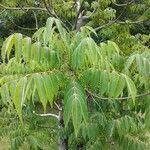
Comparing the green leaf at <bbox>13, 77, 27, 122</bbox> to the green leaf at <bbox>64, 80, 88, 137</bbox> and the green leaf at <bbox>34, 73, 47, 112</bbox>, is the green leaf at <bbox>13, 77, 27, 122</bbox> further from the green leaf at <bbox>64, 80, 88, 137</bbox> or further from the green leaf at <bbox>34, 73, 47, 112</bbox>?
the green leaf at <bbox>64, 80, 88, 137</bbox>

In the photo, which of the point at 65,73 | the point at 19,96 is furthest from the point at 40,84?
the point at 65,73

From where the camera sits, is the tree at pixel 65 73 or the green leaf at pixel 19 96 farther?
the tree at pixel 65 73

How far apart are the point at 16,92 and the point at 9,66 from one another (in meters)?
1.67

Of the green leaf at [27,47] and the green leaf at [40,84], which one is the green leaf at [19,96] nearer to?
the green leaf at [40,84]

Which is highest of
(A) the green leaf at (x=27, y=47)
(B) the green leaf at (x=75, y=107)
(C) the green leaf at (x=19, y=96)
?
(A) the green leaf at (x=27, y=47)

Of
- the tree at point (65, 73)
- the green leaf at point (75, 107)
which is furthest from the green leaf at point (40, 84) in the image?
the green leaf at point (75, 107)

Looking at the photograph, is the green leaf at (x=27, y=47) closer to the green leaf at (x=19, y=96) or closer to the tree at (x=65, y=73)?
the tree at (x=65, y=73)

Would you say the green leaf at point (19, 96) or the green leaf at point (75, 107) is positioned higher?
the green leaf at point (19, 96)

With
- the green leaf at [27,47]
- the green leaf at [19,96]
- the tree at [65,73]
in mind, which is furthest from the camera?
the green leaf at [27,47]

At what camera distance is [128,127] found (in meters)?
4.02

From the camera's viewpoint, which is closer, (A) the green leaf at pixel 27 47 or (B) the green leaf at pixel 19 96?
(B) the green leaf at pixel 19 96

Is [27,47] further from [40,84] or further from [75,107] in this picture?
[75,107]

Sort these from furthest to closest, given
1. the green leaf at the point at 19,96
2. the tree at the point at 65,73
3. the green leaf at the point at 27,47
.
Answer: the green leaf at the point at 27,47, the tree at the point at 65,73, the green leaf at the point at 19,96

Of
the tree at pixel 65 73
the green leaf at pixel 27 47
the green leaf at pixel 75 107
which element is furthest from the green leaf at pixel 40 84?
the green leaf at pixel 27 47
